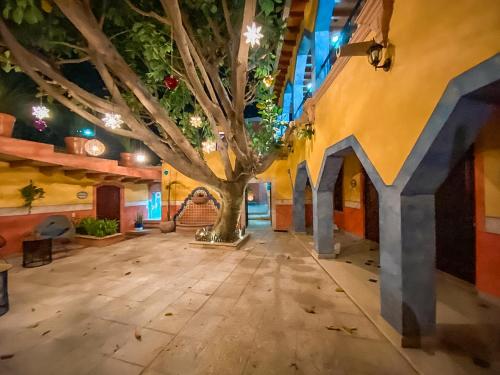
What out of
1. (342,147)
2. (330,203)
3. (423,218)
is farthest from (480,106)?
(330,203)

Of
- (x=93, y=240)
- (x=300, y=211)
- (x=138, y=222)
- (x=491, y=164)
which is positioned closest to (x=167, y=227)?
(x=138, y=222)

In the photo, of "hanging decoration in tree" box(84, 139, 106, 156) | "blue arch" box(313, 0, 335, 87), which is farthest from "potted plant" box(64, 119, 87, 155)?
"blue arch" box(313, 0, 335, 87)

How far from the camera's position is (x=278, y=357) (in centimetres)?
241

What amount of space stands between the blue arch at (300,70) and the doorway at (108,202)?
9697 millimetres

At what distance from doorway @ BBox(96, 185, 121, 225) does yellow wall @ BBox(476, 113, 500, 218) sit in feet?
42.6

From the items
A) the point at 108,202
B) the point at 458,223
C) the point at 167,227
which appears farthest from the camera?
the point at 108,202

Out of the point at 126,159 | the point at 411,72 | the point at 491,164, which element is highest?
the point at 126,159

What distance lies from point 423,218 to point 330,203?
3234 mm

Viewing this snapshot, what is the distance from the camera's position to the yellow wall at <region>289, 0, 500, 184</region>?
5.42 ft

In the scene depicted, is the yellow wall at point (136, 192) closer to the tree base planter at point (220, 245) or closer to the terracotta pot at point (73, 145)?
the terracotta pot at point (73, 145)

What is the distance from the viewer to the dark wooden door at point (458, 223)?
4.16m

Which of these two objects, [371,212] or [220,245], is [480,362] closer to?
[371,212]

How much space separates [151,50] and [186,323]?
222 inches

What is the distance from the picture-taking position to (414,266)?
253 centimetres
